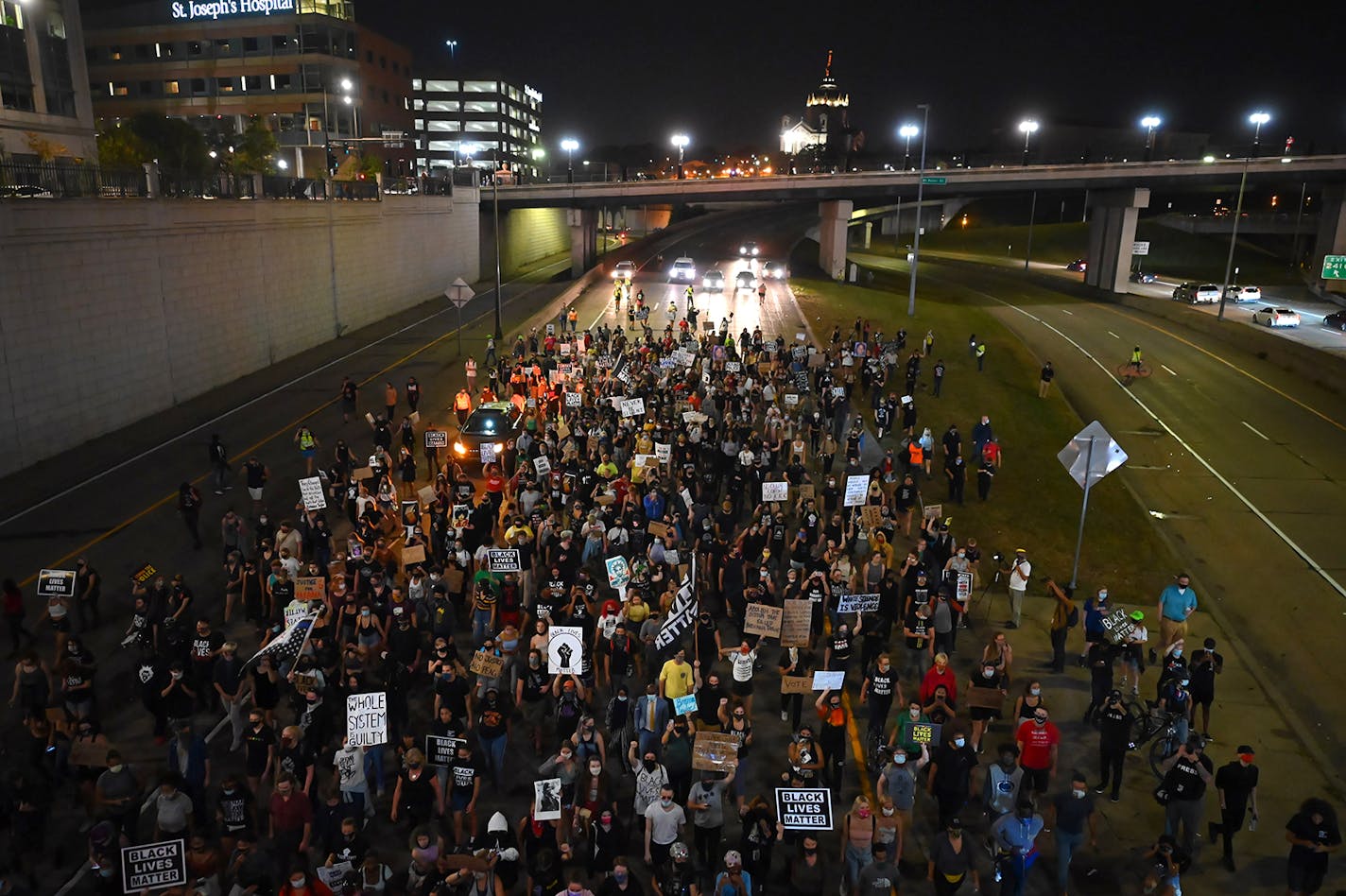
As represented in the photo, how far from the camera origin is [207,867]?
28.7ft

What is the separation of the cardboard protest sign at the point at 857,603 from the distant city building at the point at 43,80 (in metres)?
47.7

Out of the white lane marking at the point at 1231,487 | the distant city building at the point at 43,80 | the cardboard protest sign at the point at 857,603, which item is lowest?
the white lane marking at the point at 1231,487

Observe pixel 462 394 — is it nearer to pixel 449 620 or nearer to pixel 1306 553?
pixel 449 620

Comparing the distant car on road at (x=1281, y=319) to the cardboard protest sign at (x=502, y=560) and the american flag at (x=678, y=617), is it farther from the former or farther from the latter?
the cardboard protest sign at (x=502, y=560)

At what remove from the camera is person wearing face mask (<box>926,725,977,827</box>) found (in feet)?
33.1

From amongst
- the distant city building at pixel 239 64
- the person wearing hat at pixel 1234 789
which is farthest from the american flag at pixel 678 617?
the distant city building at pixel 239 64

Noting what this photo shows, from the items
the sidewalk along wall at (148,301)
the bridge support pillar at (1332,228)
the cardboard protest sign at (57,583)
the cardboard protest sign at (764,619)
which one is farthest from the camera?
the bridge support pillar at (1332,228)

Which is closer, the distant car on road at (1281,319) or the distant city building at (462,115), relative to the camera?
the distant car on road at (1281,319)

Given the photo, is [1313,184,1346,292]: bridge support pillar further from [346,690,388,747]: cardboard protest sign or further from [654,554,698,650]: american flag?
[346,690,388,747]: cardboard protest sign

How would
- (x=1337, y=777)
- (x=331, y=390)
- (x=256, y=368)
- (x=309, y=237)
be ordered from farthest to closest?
(x=309, y=237) → (x=256, y=368) → (x=331, y=390) → (x=1337, y=777)

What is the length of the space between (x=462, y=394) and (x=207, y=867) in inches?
706

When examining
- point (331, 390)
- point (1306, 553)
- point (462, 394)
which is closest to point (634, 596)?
point (462, 394)

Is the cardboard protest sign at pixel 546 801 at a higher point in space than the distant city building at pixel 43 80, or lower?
lower

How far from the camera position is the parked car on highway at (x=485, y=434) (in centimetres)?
2328
